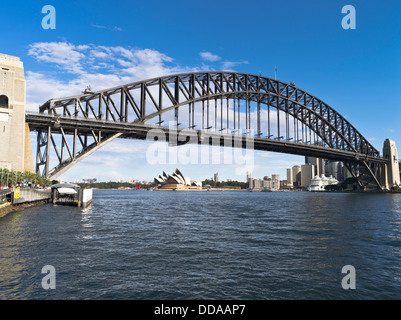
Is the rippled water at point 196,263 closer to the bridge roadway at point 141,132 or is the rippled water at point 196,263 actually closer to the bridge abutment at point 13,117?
the bridge abutment at point 13,117

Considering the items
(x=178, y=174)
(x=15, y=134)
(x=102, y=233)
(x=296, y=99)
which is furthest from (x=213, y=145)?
(x=178, y=174)

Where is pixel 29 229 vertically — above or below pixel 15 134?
below

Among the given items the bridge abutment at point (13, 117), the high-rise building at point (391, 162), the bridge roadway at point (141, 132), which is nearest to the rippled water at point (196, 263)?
the bridge abutment at point (13, 117)

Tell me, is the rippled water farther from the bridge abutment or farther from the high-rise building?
the high-rise building

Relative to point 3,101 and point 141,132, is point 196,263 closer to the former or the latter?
point 3,101

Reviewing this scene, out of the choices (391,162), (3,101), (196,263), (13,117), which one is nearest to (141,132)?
(13,117)

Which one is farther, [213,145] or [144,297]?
[213,145]
